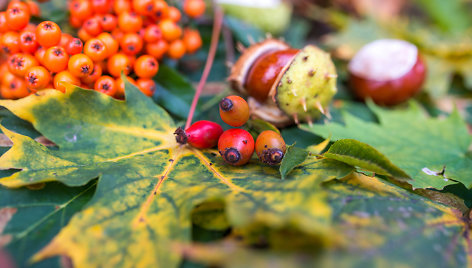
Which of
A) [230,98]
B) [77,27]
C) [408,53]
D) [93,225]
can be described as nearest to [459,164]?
[408,53]

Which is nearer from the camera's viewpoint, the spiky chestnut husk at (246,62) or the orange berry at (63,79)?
the orange berry at (63,79)

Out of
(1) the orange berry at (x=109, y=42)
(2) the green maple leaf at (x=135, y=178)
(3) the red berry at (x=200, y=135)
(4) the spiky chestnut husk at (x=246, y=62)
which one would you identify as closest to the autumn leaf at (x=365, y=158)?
(2) the green maple leaf at (x=135, y=178)

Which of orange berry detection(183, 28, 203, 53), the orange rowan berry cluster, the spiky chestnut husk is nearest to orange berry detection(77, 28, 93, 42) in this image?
the orange rowan berry cluster

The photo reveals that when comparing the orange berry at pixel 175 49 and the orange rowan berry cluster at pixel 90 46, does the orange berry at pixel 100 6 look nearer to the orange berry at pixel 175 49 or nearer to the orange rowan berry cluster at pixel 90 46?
the orange rowan berry cluster at pixel 90 46

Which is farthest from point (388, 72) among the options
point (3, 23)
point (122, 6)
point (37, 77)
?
point (3, 23)

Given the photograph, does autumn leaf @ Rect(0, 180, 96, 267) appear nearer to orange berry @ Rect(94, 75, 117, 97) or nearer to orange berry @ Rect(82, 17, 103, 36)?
orange berry @ Rect(94, 75, 117, 97)

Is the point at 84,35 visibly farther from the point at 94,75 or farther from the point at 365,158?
the point at 365,158
